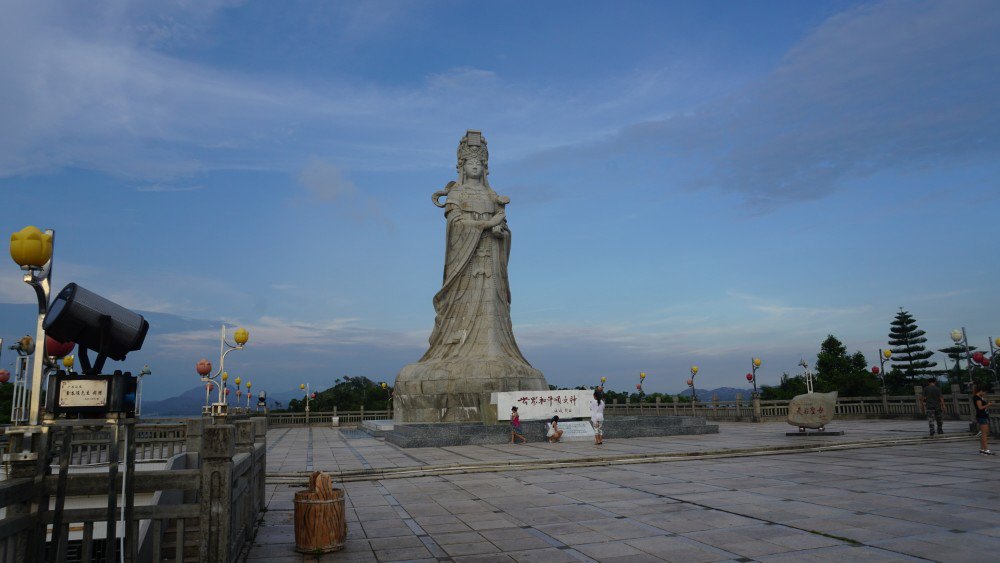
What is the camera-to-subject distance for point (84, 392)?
4188 mm

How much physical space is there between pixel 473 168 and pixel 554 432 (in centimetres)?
1042

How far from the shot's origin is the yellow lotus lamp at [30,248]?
15.2ft

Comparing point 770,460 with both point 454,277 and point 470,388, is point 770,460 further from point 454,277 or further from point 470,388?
point 454,277

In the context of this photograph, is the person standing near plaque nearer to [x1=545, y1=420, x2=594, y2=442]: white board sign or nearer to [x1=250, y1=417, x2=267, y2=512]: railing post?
[x1=545, y1=420, x2=594, y2=442]: white board sign

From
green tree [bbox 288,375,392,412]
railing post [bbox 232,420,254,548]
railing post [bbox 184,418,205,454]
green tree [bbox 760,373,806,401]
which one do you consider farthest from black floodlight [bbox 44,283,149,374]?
green tree [bbox 760,373,806,401]

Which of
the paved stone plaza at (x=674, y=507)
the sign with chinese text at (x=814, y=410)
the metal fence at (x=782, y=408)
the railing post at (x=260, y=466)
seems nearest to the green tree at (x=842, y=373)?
the metal fence at (x=782, y=408)

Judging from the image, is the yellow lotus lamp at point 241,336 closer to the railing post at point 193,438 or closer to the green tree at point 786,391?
the railing post at point 193,438

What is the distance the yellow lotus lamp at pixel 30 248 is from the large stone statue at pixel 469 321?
15.3 metres

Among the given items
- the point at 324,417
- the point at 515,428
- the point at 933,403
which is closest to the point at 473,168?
the point at 515,428

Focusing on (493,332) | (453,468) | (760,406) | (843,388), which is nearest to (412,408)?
(493,332)

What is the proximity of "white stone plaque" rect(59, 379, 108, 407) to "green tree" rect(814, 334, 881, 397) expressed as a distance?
1793 inches

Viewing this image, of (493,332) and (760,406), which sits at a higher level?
(493,332)

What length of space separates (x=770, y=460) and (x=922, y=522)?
5671mm

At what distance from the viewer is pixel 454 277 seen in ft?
72.7
